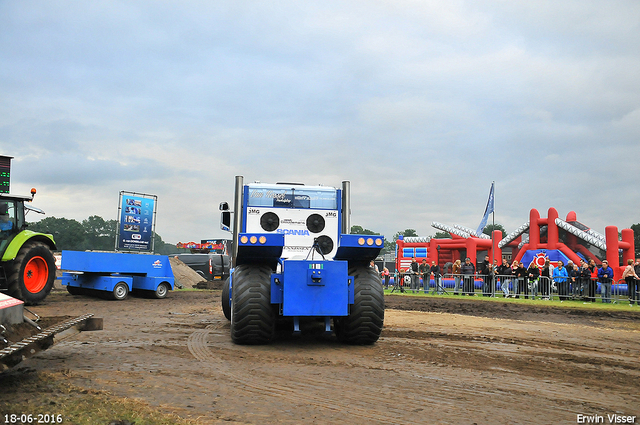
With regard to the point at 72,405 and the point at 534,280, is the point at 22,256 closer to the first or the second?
the point at 72,405

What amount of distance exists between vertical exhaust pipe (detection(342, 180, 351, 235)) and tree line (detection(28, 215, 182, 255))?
5305cm

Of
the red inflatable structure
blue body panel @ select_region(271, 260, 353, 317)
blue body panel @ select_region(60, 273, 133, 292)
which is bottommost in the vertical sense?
blue body panel @ select_region(60, 273, 133, 292)

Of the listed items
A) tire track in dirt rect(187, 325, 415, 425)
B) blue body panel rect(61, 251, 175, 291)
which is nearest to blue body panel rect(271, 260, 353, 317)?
tire track in dirt rect(187, 325, 415, 425)

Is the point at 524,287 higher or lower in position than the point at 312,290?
lower

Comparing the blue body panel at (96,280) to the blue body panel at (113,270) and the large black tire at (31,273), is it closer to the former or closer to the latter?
the blue body panel at (113,270)

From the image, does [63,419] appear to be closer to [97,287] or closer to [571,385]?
[571,385]

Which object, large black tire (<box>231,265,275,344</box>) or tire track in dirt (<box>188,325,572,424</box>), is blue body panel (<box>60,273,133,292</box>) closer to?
large black tire (<box>231,265,275,344</box>)

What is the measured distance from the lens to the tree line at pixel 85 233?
7430 centimetres

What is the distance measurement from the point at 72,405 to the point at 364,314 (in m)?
4.42

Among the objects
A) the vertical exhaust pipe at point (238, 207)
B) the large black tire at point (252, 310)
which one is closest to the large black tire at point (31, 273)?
the vertical exhaust pipe at point (238, 207)

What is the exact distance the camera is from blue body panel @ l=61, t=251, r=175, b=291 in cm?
1644

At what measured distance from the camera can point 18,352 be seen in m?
4.75

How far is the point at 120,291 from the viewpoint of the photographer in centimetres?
1720

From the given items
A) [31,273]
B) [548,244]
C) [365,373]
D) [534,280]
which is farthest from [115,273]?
[548,244]
